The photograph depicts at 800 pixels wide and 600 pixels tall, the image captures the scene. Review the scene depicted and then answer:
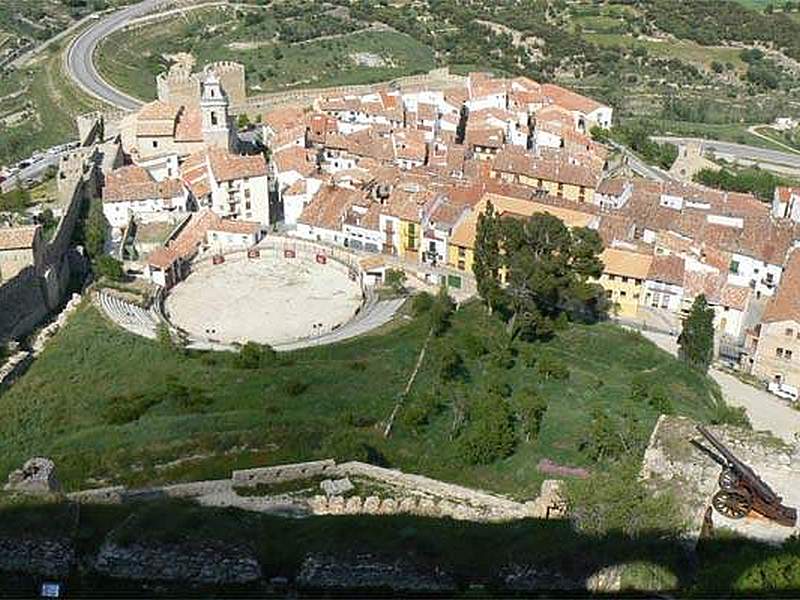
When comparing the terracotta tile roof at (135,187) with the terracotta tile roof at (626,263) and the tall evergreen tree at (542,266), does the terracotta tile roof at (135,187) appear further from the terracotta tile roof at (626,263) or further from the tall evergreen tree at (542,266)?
the terracotta tile roof at (626,263)

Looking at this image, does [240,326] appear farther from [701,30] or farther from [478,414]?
[701,30]

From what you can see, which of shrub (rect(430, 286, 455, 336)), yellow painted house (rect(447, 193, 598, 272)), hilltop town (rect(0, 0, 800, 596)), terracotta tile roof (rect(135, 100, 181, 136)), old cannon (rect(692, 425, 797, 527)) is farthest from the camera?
terracotta tile roof (rect(135, 100, 181, 136))

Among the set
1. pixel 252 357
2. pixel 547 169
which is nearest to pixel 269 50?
pixel 547 169

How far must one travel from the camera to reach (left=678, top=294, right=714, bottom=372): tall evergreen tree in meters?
32.8

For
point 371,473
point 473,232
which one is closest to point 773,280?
point 473,232

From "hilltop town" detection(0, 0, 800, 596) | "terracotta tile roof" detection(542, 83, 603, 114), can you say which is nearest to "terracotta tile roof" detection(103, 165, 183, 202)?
"hilltop town" detection(0, 0, 800, 596)

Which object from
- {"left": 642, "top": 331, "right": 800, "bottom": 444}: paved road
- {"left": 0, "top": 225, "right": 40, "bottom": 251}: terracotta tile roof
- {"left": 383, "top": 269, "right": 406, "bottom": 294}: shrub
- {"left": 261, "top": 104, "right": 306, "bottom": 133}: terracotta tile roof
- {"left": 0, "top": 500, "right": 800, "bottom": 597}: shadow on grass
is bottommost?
{"left": 642, "top": 331, "right": 800, "bottom": 444}: paved road

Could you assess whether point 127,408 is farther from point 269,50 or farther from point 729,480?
point 269,50

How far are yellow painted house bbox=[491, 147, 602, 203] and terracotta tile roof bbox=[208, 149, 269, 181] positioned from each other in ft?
38.8

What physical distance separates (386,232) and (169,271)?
32.4 feet

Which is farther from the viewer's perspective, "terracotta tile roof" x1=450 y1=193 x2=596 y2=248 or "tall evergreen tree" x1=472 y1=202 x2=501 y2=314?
"terracotta tile roof" x1=450 y1=193 x2=596 y2=248

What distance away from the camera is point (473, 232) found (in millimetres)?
39812

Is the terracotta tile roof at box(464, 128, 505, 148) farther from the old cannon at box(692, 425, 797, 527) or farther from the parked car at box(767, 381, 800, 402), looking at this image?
the old cannon at box(692, 425, 797, 527)

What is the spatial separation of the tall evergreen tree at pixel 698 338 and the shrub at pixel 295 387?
1418 cm
